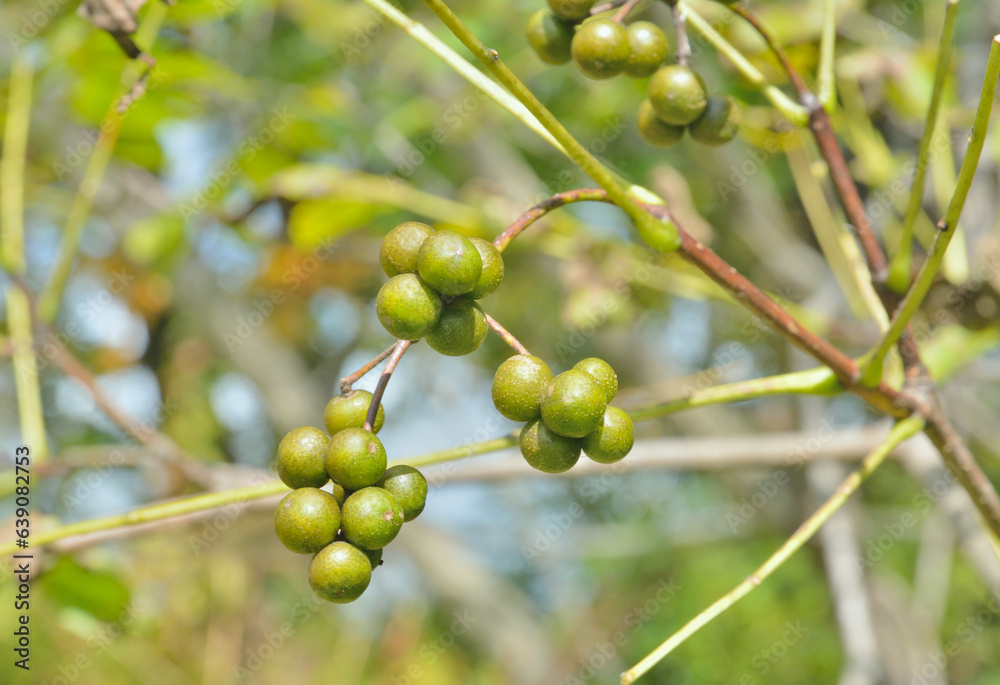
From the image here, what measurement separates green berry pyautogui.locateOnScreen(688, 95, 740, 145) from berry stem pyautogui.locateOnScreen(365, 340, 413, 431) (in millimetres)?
683

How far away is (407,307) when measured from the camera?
0.81 metres

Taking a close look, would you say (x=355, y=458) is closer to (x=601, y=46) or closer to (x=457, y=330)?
(x=457, y=330)

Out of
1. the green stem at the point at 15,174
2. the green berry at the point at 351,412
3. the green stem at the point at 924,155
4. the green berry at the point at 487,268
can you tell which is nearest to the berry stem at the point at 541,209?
the green berry at the point at 487,268

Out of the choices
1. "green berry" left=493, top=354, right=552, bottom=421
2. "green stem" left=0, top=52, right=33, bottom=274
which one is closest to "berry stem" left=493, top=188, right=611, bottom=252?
"green berry" left=493, top=354, right=552, bottom=421

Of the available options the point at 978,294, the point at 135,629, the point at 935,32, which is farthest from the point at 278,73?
the point at 978,294

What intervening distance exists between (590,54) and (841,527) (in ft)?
7.30

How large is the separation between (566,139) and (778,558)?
62 centimetres

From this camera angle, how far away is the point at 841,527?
2.78 metres

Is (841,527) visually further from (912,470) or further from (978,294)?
(978,294)

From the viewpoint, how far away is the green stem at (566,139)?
81 centimetres

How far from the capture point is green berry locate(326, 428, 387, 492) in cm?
82

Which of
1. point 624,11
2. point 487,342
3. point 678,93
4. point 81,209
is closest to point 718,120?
point 678,93

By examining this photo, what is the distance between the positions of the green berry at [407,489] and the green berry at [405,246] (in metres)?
0.23

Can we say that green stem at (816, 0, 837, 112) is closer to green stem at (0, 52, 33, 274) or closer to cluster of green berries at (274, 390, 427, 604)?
cluster of green berries at (274, 390, 427, 604)
